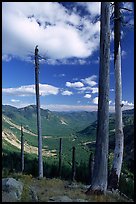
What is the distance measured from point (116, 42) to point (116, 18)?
1.23 meters

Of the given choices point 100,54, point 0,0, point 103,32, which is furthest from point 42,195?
point 0,0

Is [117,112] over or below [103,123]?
over

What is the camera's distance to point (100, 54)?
14281 millimetres

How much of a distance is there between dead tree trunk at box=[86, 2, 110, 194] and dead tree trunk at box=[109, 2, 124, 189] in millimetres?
2329

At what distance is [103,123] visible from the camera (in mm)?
13859

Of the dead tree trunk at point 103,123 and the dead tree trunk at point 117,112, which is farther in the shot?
the dead tree trunk at point 117,112

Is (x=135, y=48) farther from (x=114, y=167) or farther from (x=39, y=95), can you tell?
(x=39, y=95)

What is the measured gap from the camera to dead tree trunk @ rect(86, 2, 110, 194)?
45.5 feet

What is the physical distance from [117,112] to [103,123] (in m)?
2.71

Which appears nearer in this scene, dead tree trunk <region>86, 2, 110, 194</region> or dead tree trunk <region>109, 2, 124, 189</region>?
dead tree trunk <region>86, 2, 110, 194</region>

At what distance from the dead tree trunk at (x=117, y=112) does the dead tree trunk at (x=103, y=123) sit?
2.33 metres

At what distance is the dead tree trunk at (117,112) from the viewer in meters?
16.2

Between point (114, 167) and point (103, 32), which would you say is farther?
point (114, 167)

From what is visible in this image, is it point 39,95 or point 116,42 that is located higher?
point 116,42
